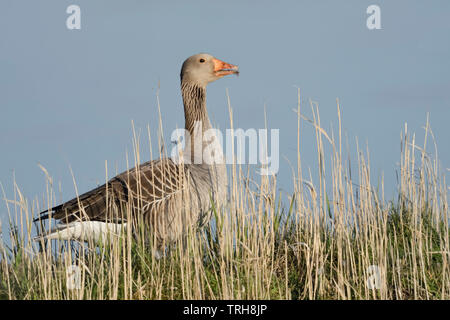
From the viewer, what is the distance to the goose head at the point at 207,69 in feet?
27.1

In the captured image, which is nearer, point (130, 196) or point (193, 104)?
point (130, 196)

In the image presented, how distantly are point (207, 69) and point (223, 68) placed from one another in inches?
9.9

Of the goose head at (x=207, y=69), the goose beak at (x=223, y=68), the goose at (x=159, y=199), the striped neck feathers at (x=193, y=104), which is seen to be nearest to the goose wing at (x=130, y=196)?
the goose at (x=159, y=199)

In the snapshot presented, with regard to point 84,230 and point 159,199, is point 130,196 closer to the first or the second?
point 159,199

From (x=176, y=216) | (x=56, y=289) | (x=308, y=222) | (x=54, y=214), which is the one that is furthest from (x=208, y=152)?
(x=56, y=289)

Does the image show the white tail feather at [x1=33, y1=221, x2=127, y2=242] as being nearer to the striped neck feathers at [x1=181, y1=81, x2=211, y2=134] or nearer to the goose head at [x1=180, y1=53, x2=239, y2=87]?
the striped neck feathers at [x1=181, y1=81, x2=211, y2=134]

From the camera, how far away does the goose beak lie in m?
8.25

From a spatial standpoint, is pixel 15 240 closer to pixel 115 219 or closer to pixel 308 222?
pixel 115 219

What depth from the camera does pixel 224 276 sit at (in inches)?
199

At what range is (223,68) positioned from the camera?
8234mm

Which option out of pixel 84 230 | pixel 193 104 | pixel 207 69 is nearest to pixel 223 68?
pixel 207 69

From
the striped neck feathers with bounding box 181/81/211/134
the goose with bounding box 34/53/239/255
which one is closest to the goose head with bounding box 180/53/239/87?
the striped neck feathers with bounding box 181/81/211/134

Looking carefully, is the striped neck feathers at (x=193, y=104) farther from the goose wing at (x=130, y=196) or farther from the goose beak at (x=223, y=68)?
the goose wing at (x=130, y=196)
